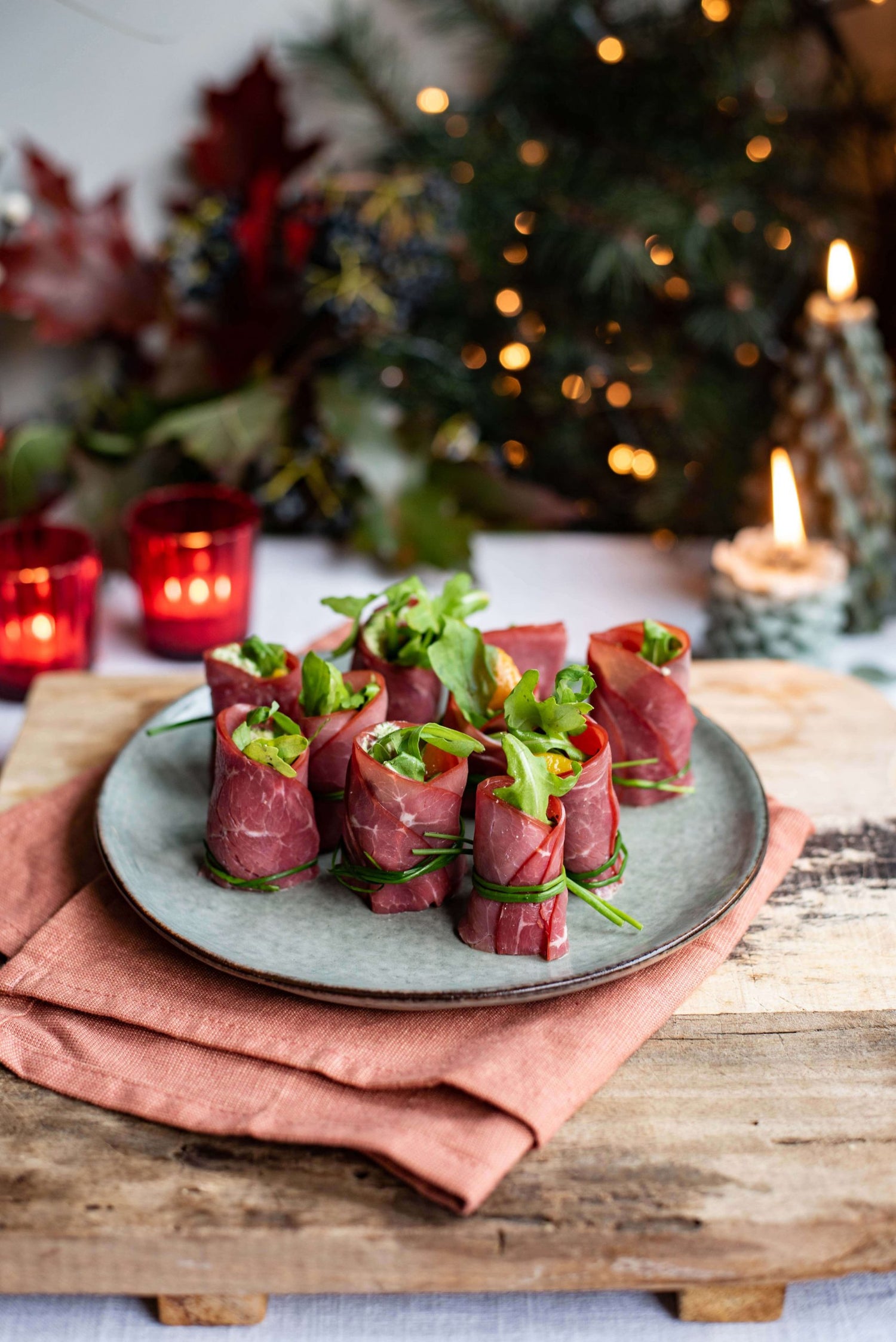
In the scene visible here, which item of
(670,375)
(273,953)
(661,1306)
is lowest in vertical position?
(661,1306)

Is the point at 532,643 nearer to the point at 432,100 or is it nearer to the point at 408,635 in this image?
the point at 408,635

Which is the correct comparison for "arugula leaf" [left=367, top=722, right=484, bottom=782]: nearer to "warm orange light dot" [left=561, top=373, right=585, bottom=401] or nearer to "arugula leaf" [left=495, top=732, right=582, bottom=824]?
"arugula leaf" [left=495, top=732, right=582, bottom=824]

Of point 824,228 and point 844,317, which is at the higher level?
point 824,228

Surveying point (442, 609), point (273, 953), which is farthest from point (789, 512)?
point (273, 953)

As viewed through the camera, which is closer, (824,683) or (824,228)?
(824,683)

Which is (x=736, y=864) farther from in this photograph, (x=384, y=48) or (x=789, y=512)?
(x=384, y=48)

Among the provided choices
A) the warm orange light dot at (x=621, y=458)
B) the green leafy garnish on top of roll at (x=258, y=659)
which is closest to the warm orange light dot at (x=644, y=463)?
the warm orange light dot at (x=621, y=458)
